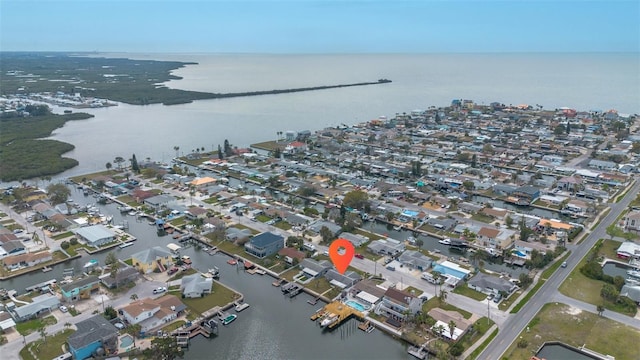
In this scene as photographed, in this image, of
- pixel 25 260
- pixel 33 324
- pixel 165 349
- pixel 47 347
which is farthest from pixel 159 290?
pixel 25 260

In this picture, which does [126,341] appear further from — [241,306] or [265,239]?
[265,239]

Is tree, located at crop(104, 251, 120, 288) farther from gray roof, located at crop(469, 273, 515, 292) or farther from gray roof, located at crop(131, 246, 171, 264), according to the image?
gray roof, located at crop(469, 273, 515, 292)

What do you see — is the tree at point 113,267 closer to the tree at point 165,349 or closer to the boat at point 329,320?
the tree at point 165,349

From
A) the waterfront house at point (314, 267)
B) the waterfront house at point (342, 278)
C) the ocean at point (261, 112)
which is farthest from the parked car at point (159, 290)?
the ocean at point (261, 112)

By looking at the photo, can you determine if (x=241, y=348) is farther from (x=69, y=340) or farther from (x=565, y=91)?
(x=565, y=91)

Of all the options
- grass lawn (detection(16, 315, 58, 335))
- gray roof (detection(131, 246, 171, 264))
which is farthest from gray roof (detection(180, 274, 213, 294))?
grass lawn (detection(16, 315, 58, 335))

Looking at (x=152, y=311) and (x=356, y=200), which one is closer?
(x=152, y=311)
